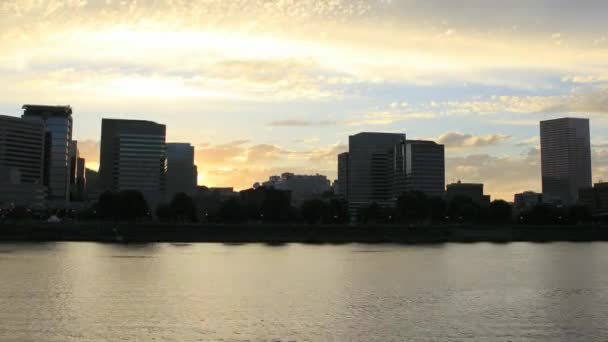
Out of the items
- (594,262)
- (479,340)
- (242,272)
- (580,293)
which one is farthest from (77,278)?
(594,262)

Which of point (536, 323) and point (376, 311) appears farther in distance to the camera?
point (376, 311)

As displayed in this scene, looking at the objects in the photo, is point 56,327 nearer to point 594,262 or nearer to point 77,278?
point 77,278

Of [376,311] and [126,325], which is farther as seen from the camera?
[376,311]

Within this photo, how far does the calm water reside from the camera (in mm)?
47062

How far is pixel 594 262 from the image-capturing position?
117m

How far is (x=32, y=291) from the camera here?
6719 centimetres

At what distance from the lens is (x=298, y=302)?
62312 mm

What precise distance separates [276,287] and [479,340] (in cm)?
3389

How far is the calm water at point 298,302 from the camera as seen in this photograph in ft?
154

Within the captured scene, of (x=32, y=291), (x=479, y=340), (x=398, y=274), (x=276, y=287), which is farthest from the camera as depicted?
(x=398, y=274)

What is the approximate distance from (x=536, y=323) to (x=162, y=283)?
4411cm

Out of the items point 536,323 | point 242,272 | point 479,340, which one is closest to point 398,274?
point 242,272

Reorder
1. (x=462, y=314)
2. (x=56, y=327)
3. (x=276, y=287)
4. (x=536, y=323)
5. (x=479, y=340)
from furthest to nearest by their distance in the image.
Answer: (x=276, y=287)
(x=462, y=314)
(x=536, y=323)
(x=56, y=327)
(x=479, y=340)

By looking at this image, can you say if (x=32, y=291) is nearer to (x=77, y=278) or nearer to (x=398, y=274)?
(x=77, y=278)
